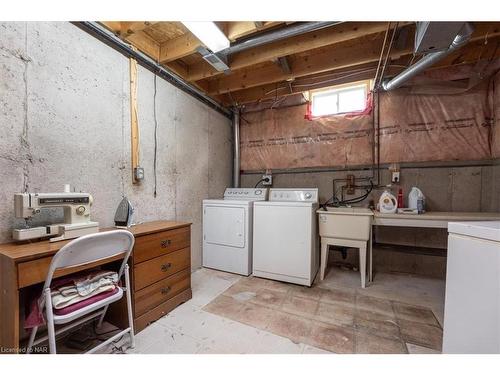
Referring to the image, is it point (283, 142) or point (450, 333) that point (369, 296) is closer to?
point (450, 333)

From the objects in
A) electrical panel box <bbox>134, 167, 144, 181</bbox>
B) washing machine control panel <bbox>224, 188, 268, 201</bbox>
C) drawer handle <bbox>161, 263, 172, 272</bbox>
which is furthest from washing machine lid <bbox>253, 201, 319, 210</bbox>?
electrical panel box <bbox>134, 167, 144, 181</bbox>

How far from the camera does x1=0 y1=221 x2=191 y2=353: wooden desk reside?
3.23ft

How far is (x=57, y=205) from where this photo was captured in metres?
1.25

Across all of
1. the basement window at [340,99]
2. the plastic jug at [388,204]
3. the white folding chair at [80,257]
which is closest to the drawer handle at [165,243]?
the white folding chair at [80,257]

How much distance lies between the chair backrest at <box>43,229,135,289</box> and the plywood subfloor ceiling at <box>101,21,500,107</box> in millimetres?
1782

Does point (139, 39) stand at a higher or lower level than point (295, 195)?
higher

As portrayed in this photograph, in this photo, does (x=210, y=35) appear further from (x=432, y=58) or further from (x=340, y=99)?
(x=340, y=99)

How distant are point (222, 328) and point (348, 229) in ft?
5.28

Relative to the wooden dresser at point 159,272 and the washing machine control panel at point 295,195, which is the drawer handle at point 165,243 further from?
the washing machine control panel at point 295,195

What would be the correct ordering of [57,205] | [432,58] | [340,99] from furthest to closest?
[340,99]
[432,58]
[57,205]

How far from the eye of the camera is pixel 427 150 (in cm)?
256

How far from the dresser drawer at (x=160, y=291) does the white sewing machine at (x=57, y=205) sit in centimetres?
62

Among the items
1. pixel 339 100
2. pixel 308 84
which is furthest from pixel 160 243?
pixel 339 100

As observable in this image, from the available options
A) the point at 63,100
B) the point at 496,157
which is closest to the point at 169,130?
the point at 63,100
